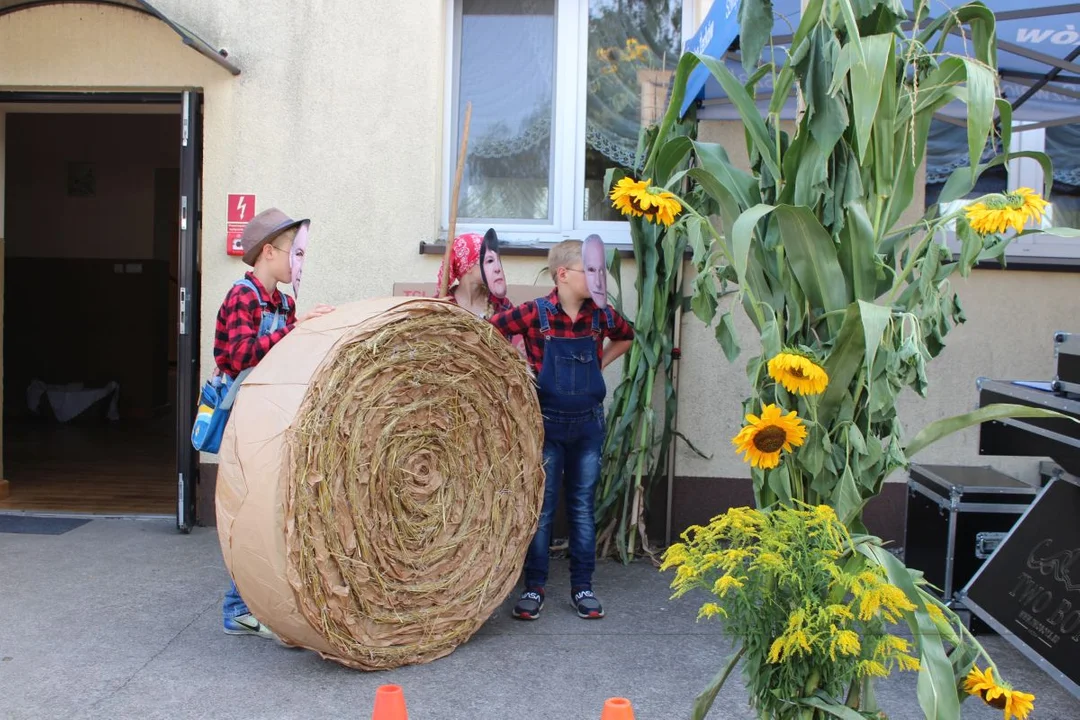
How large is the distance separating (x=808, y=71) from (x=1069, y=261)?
3440mm

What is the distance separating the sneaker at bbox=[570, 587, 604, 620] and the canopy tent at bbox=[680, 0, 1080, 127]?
6.52 feet

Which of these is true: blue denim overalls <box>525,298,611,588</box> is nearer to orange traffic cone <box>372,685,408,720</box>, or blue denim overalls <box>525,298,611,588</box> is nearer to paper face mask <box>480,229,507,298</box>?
paper face mask <box>480,229,507,298</box>

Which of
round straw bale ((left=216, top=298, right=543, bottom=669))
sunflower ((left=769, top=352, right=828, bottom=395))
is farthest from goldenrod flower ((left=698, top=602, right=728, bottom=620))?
round straw bale ((left=216, top=298, right=543, bottom=669))

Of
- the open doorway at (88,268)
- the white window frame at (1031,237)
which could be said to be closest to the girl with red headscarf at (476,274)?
the white window frame at (1031,237)

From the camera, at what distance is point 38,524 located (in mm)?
5410

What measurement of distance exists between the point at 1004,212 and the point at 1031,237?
335 cm

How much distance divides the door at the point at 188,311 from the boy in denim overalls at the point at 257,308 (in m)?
1.61

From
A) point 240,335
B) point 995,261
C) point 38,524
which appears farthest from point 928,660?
point 38,524

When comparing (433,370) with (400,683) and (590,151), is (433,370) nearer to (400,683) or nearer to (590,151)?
(400,683)

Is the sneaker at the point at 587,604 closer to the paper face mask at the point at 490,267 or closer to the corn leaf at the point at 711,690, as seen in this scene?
the paper face mask at the point at 490,267

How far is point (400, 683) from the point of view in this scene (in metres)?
3.35

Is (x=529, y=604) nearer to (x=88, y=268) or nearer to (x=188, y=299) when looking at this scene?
(x=188, y=299)

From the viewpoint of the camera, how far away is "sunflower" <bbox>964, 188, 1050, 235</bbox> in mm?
2281

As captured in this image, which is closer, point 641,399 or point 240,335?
point 240,335
